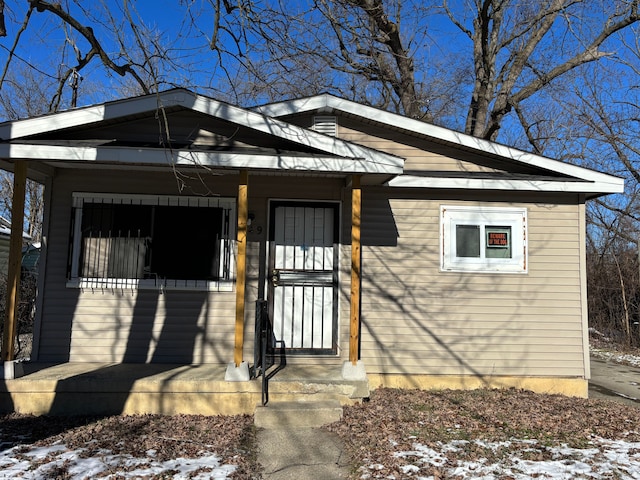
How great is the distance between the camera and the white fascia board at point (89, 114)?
203 inches

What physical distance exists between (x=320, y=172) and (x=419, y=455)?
3038 millimetres

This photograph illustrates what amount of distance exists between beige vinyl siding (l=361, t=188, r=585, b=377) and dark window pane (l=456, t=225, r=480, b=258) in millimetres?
287

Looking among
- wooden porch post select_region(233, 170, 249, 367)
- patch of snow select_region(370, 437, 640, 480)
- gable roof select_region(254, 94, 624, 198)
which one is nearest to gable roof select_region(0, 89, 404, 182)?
wooden porch post select_region(233, 170, 249, 367)

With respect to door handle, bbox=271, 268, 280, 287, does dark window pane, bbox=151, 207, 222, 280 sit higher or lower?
higher

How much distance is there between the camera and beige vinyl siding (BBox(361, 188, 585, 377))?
6305mm

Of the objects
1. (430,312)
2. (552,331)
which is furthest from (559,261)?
(430,312)

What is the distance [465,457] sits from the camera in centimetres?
399

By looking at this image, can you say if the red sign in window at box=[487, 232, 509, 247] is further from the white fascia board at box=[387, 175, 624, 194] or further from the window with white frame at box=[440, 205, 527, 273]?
the white fascia board at box=[387, 175, 624, 194]

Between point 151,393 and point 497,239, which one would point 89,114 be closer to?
point 151,393

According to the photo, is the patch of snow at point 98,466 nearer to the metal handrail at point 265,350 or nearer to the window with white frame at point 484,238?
the metal handrail at point 265,350

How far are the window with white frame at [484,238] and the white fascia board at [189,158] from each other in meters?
1.49

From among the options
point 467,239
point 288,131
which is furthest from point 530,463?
point 288,131

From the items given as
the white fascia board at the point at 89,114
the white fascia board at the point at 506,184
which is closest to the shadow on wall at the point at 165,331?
the white fascia board at the point at 89,114

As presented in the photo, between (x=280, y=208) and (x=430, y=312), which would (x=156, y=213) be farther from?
(x=430, y=312)
